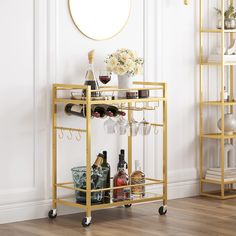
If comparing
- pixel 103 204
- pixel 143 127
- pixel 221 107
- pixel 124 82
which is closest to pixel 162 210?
pixel 103 204

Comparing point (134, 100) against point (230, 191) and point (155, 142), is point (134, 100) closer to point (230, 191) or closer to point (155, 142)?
point (155, 142)

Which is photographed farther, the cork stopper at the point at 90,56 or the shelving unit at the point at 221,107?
the shelving unit at the point at 221,107

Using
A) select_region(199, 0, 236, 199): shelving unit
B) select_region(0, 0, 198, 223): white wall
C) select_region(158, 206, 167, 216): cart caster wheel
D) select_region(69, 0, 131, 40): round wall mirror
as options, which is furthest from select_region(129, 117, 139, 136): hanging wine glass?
select_region(199, 0, 236, 199): shelving unit

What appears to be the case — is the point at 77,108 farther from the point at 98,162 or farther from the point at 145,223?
the point at 145,223

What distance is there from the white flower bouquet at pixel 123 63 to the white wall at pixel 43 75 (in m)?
0.29

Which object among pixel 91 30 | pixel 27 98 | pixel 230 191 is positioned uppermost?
pixel 91 30

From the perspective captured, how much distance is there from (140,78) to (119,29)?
16.9 inches

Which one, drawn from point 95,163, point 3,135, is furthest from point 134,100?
point 3,135

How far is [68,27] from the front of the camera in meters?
4.90

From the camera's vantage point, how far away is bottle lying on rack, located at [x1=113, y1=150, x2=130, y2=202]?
15.8ft

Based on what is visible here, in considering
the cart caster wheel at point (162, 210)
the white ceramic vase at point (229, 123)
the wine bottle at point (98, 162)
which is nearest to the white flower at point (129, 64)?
the wine bottle at point (98, 162)

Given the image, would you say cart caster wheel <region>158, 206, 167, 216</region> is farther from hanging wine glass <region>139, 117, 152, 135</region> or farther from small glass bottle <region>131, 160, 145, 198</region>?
hanging wine glass <region>139, 117, 152, 135</region>

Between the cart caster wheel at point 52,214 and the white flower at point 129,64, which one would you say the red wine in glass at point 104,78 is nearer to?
the white flower at point 129,64

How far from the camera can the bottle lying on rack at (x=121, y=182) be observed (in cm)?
482
